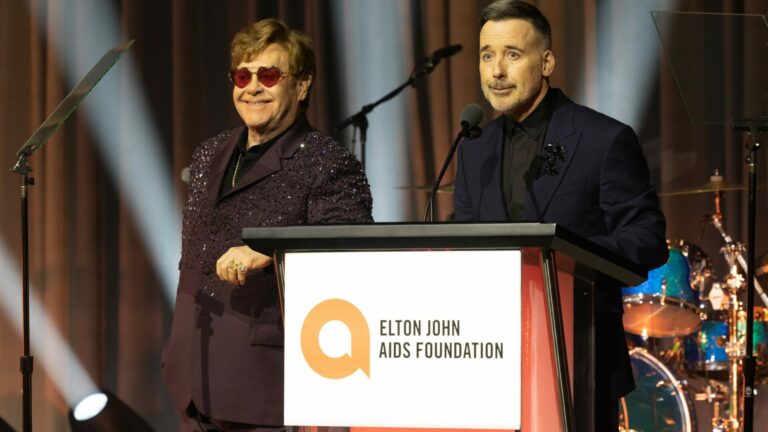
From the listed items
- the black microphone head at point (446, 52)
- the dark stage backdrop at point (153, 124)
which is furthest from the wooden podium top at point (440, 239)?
the dark stage backdrop at point (153, 124)

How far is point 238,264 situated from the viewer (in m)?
2.40

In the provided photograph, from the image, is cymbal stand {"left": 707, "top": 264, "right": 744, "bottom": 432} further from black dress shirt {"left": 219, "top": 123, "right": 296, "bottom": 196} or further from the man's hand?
the man's hand

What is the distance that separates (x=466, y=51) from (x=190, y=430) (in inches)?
124

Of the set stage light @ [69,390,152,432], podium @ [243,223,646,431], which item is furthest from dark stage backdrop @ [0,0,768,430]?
podium @ [243,223,646,431]

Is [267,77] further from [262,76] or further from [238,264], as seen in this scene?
[238,264]

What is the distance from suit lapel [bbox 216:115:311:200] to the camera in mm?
2721

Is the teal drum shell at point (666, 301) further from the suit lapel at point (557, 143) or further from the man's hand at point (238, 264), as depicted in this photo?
the man's hand at point (238, 264)

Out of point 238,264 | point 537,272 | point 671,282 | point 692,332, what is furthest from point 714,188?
point 537,272

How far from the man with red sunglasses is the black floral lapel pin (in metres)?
0.41

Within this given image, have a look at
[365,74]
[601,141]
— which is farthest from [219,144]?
[365,74]

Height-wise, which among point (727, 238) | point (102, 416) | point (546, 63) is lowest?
point (102, 416)

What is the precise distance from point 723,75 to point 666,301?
1.06 metres

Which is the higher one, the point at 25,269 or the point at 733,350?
the point at 25,269

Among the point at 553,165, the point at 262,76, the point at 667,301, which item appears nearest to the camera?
the point at 553,165
